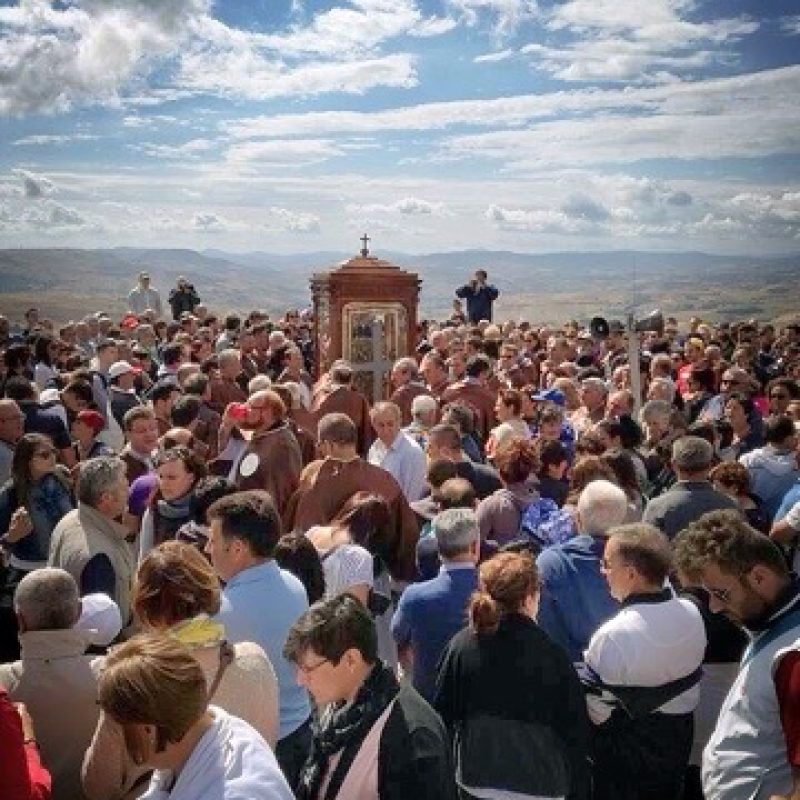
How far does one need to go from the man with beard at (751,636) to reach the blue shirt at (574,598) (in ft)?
2.88

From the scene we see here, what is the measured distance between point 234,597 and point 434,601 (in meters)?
0.82

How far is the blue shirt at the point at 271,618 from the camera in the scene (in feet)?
11.7

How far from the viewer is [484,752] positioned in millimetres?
3279

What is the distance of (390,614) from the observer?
5.54 meters

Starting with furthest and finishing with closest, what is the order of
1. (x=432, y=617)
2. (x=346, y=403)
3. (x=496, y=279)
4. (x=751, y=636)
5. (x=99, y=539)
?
(x=496, y=279)
(x=346, y=403)
(x=99, y=539)
(x=432, y=617)
(x=751, y=636)

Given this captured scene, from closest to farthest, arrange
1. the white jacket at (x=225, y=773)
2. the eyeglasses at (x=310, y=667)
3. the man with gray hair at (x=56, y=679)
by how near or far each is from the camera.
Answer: the white jacket at (x=225, y=773)
the eyeglasses at (x=310, y=667)
the man with gray hair at (x=56, y=679)

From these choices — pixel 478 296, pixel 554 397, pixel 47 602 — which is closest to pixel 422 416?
pixel 554 397

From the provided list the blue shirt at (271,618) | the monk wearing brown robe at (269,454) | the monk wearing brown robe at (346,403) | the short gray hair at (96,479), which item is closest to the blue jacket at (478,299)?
the monk wearing brown robe at (346,403)

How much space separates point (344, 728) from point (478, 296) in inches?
547

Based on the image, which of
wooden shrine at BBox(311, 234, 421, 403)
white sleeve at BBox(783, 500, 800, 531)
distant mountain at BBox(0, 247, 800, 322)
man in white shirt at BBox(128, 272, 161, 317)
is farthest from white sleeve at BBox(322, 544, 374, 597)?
distant mountain at BBox(0, 247, 800, 322)

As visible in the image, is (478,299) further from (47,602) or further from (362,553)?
(47,602)

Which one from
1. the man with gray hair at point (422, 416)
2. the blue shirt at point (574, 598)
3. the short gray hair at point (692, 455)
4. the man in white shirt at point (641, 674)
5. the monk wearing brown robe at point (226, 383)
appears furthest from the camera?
the monk wearing brown robe at point (226, 383)

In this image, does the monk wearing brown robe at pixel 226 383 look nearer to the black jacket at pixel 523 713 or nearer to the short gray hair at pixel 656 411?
the short gray hair at pixel 656 411

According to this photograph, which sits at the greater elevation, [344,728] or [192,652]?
[192,652]
